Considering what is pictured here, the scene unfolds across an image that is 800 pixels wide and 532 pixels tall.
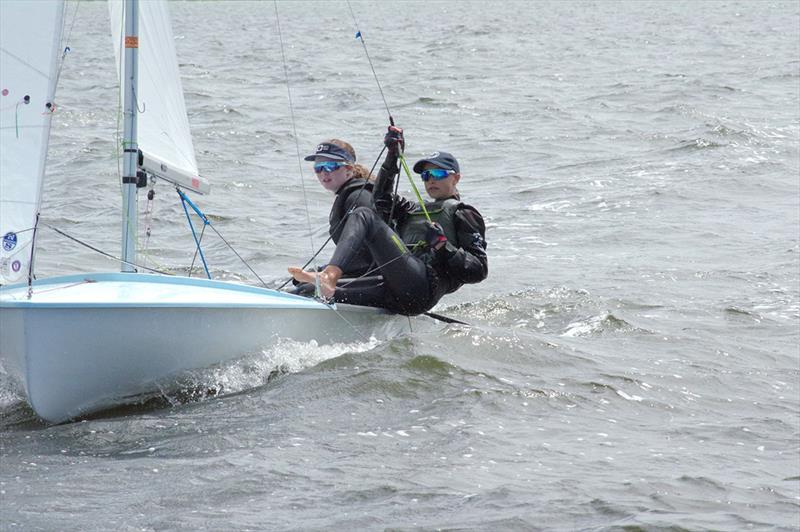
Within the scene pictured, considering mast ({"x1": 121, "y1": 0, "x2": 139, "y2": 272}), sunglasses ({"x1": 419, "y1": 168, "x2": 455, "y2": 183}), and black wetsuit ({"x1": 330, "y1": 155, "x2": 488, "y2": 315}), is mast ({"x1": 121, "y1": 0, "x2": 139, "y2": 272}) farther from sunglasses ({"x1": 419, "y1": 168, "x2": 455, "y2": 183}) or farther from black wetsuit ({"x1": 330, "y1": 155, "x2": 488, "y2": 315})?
sunglasses ({"x1": 419, "y1": 168, "x2": 455, "y2": 183})

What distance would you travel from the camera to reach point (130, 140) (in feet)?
17.9

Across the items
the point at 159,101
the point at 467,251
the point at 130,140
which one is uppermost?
the point at 159,101

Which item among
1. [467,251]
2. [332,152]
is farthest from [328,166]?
[467,251]

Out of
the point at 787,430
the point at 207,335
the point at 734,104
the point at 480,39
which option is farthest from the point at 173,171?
the point at 480,39

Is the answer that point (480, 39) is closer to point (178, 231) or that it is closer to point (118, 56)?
point (178, 231)

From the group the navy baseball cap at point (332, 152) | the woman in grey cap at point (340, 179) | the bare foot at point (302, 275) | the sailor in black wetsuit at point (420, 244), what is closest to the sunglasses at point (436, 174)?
the sailor in black wetsuit at point (420, 244)

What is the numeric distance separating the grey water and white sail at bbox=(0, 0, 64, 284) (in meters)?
0.75

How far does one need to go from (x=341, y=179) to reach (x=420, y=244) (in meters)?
0.52

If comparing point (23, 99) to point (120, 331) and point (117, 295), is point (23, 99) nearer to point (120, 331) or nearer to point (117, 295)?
point (117, 295)

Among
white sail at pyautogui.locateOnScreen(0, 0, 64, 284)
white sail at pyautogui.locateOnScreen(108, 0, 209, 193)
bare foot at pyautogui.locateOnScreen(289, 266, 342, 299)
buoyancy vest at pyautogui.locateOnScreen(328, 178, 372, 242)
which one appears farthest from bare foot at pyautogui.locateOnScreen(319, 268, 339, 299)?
white sail at pyautogui.locateOnScreen(0, 0, 64, 284)

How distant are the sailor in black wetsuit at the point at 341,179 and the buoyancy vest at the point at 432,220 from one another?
0.30 meters

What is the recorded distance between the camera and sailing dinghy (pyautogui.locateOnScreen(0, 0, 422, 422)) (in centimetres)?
464

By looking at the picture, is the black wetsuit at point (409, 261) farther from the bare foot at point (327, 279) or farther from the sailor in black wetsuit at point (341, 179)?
the bare foot at point (327, 279)

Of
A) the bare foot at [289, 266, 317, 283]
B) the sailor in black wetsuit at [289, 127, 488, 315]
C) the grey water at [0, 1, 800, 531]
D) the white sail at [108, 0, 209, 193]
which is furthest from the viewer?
the sailor in black wetsuit at [289, 127, 488, 315]
